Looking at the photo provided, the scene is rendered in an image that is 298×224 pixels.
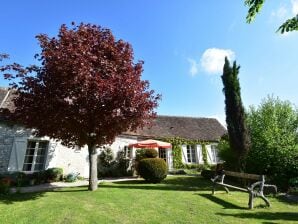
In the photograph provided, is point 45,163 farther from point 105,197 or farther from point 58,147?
point 105,197

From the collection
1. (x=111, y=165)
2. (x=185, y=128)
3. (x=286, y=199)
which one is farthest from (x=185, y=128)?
(x=286, y=199)

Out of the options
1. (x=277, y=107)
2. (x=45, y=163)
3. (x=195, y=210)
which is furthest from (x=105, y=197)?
(x=277, y=107)

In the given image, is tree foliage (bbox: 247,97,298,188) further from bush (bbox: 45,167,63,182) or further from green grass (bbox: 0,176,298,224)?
bush (bbox: 45,167,63,182)

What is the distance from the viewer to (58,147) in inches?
592

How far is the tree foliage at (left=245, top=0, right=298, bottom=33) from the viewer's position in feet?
12.3

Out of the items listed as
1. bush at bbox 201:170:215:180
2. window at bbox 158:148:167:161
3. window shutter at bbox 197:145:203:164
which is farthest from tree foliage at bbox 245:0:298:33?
window shutter at bbox 197:145:203:164

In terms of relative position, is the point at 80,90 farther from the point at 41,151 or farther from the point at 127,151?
the point at 127,151

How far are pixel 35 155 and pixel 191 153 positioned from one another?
13921 millimetres

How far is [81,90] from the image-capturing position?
29.7 ft

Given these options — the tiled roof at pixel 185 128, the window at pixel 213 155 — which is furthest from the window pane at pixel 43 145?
the window at pixel 213 155

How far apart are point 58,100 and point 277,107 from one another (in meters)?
11.9

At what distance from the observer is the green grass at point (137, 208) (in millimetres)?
6594

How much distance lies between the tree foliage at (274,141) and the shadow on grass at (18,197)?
1077 centimetres

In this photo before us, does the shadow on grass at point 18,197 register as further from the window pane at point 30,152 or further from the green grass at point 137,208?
the window pane at point 30,152
